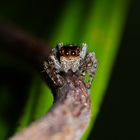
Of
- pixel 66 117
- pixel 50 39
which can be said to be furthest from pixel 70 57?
pixel 50 39

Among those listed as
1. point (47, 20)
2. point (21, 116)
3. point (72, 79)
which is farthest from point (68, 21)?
point (72, 79)

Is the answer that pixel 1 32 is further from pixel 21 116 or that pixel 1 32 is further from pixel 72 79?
pixel 72 79

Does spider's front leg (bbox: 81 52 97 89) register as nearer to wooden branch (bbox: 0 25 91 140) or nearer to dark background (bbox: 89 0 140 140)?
wooden branch (bbox: 0 25 91 140)

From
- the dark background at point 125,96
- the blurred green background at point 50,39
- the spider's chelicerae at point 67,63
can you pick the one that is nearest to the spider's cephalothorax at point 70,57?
the spider's chelicerae at point 67,63

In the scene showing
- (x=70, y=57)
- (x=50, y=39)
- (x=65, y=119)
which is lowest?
(x=65, y=119)

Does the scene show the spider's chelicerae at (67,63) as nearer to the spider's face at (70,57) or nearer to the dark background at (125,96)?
the spider's face at (70,57)

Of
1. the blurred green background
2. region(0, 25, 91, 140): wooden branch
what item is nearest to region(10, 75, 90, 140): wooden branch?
→ region(0, 25, 91, 140): wooden branch

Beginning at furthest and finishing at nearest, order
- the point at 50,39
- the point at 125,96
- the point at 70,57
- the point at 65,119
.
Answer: the point at 125,96, the point at 50,39, the point at 70,57, the point at 65,119

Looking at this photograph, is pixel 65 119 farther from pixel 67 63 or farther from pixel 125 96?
pixel 125 96
